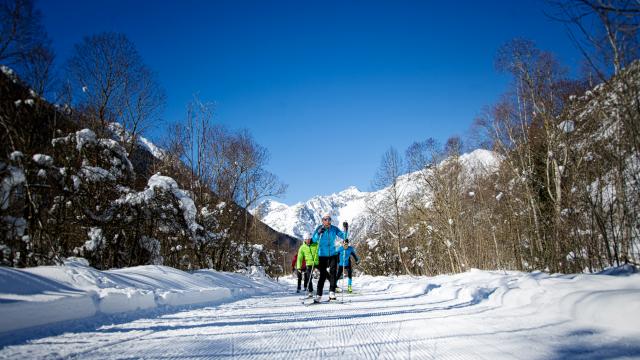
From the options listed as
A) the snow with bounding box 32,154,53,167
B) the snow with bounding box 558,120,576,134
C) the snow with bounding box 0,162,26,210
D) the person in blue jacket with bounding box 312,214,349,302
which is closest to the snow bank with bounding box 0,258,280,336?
the snow with bounding box 0,162,26,210

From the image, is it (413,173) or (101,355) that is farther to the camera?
(413,173)

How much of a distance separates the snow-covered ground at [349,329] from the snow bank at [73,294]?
0.02m

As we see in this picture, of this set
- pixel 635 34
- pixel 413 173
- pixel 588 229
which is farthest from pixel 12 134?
pixel 413 173

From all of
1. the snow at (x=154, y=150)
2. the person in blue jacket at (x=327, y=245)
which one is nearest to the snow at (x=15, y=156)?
the person in blue jacket at (x=327, y=245)

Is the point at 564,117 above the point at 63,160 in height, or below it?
above

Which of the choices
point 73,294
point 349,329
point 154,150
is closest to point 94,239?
point 73,294

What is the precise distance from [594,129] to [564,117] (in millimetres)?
7112

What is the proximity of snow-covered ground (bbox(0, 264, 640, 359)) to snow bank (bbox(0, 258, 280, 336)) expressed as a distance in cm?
2

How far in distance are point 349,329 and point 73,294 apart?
164 inches

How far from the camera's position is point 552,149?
1627 cm

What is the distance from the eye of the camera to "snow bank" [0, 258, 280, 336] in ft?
15.1

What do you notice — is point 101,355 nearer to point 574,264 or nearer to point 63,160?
point 63,160

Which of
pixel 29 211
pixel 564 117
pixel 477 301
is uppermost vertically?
pixel 564 117

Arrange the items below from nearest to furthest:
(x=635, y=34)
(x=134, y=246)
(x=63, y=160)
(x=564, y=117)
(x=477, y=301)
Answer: (x=635, y=34)
(x=477, y=301)
(x=63, y=160)
(x=134, y=246)
(x=564, y=117)
